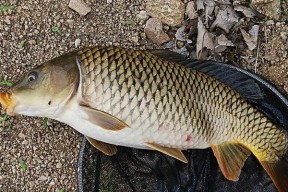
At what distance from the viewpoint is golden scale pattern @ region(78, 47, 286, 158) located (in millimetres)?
2352

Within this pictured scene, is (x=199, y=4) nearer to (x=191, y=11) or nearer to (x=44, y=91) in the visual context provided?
(x=191, y=11)

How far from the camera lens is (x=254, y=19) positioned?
9.46 feet

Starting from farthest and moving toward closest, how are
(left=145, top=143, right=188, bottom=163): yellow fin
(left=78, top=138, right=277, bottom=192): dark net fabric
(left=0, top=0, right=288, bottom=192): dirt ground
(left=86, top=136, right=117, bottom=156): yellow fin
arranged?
(left=0, top=0, right=288, bottom=192): dirt ground
(left=78, top=138, right=277, bottom=192): dark net fabric
(left=86, top=136, right=117, bottom=156): yellow fin
(left=145, top=143, right=188, bottom=163): yellow fin

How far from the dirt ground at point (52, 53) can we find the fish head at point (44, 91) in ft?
1.54

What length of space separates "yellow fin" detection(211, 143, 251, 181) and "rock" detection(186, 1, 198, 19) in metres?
0.58

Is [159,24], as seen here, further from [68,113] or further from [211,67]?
[68,113]

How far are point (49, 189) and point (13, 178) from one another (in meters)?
0.14

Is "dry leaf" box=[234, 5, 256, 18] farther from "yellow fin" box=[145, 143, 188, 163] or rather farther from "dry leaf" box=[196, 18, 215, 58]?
"yellow fin" box=[145, 143, 188, 163]

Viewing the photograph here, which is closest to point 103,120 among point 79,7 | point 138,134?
point 138,134

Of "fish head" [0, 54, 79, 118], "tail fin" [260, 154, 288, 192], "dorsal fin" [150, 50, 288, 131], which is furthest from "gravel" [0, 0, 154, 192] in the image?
"tail fin" [260, 154, 288, 192]

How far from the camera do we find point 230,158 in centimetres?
257

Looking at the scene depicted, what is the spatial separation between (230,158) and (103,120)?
0.51 m

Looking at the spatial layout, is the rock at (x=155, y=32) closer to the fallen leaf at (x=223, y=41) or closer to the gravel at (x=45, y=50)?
the gravel at (x=45, y=50)

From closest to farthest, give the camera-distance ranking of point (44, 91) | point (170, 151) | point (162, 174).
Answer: point (44, 91)
point (170, 151)
point (162, 174)
